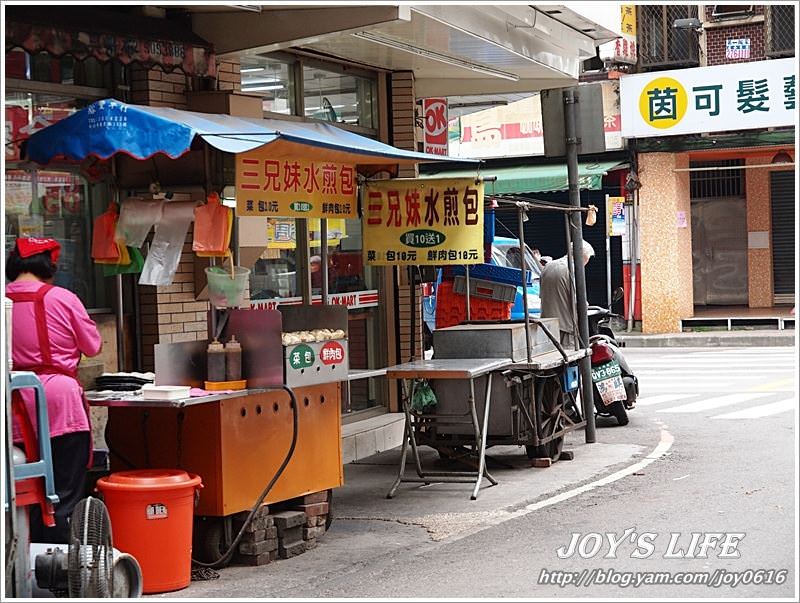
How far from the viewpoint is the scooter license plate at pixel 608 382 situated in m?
12.9

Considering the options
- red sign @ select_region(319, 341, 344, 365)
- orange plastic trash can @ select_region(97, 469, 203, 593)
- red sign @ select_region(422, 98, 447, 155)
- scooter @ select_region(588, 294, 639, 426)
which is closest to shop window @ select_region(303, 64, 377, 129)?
red sign @ select_region(422, 98, 447, 155)

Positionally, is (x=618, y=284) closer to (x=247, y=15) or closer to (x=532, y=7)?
(x=532, y=7)

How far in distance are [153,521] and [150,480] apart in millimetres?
226

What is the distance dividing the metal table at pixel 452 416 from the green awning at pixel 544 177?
43.3 ft

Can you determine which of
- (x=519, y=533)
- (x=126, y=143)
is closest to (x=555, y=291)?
(x=519, y=533)

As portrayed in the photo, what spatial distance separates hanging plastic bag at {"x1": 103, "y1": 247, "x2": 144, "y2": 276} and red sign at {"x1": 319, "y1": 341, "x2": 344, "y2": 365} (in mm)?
1323

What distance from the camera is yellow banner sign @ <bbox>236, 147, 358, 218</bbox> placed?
26.1 ft

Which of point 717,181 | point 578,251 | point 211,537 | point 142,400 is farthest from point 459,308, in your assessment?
point 717,181

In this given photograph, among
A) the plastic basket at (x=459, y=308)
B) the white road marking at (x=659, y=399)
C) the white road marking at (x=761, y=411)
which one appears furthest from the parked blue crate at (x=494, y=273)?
the white road marking at (x=659, y=399)

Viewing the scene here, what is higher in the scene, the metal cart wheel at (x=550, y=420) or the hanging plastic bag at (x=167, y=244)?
the hanging plastic bag at (x=167, y=244)

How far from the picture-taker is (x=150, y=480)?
22.4 feet

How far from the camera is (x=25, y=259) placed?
6801 millimetres

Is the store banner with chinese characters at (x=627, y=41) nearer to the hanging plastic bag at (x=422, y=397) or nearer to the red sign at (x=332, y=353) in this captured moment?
the hanging plastic bag at (x=422, y=397)

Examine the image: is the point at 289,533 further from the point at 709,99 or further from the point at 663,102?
the point at 663,102
